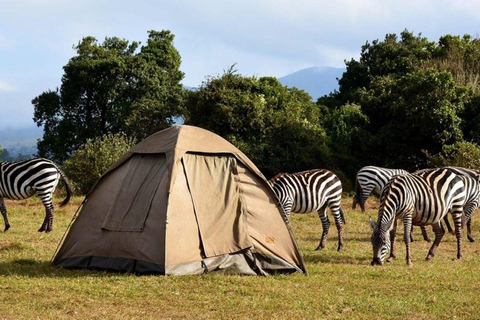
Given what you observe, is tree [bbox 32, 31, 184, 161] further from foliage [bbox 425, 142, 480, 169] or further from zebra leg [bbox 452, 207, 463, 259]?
zebra leg [bbox 452, 207, 463, 259]

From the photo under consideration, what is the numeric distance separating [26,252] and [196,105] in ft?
64.2

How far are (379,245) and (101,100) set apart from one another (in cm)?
3674

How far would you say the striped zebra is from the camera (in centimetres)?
1447

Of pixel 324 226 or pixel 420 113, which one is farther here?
pixel 420 113

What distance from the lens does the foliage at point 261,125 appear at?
29.7 meters

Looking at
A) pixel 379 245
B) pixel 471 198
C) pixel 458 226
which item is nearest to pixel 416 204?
pixel 379 245

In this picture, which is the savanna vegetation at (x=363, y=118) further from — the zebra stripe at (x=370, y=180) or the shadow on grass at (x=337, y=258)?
the shadow on grass at (x=337, y=258)

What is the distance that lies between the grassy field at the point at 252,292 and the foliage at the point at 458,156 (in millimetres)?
12343

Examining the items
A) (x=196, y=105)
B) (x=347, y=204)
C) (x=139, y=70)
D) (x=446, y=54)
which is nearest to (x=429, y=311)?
(x=347, y=204)

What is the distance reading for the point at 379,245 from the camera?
12281 mm

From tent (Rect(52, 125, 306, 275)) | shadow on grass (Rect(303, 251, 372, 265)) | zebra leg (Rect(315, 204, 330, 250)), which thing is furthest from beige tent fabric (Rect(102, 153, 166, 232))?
zebra leg (Rect(315, 204, 330, 250))

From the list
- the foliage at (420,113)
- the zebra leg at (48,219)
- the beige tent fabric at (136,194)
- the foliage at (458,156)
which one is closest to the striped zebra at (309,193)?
the beige tent fabric at (136,194)

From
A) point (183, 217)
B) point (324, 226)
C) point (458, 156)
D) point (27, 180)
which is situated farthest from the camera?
point (458, 156)

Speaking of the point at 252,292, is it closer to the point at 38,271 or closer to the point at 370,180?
the point at 38,271
